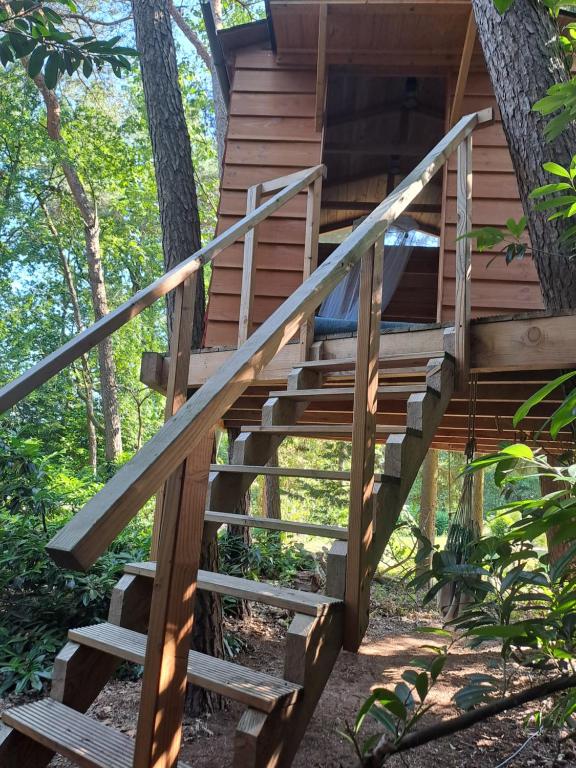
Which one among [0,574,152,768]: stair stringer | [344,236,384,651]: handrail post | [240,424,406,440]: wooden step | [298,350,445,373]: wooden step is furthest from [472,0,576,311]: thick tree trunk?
[0,574,152,768]: stair stringer

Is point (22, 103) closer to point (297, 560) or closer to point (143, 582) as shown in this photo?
point (297, 560)

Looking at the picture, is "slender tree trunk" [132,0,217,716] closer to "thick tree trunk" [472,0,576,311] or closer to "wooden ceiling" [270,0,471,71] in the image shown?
"wooden ceiling" [270,0,471,71]

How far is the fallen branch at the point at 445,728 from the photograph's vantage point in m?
1.41

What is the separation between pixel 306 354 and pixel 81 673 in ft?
6.52

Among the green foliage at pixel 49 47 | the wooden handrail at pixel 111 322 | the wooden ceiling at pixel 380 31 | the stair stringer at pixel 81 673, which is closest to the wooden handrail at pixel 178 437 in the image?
the wooden handrail at pixel 111 322

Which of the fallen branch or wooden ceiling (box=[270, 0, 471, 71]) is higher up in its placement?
wooden ceiling (box=[270, 0, 471, 71])

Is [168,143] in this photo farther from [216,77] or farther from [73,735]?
[216,77]

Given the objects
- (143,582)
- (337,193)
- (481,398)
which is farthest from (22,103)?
(143,582)

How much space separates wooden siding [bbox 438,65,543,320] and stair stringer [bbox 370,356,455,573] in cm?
213

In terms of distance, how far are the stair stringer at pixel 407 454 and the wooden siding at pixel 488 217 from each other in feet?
6.97

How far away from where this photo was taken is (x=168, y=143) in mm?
4559

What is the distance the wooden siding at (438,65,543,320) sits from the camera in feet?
Result: 14.9

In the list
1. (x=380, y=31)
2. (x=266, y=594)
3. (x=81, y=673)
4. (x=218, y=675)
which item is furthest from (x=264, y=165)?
(x=218, y=675)

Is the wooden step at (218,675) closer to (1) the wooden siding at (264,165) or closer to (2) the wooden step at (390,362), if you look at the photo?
(2) the wooden step at (390,362)
